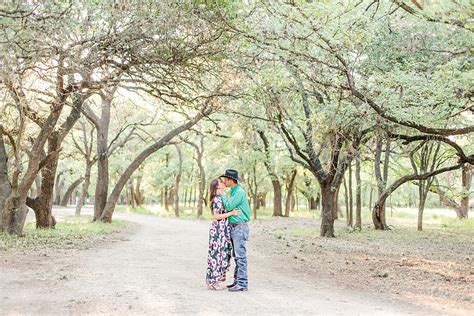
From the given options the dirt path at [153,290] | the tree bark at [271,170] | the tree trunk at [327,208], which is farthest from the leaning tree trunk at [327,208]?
the tree bark at [271,170]

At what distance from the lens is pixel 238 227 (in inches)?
308

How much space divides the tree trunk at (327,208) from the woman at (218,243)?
38.3 ft

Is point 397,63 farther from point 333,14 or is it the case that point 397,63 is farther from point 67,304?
point 67,304

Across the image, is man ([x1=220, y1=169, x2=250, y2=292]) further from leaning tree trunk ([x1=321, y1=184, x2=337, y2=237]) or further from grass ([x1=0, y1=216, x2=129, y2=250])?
leaning tree trunk ([x1=321, y1=184, x2=337, y2=237])

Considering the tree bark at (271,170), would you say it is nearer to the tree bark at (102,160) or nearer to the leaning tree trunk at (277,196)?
the leaning tree trunk at (277,196)

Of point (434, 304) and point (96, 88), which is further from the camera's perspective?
point (96, 88)

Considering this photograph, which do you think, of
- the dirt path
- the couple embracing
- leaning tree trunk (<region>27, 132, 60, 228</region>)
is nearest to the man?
the couple embracing

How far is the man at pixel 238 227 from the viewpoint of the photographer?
25.2ft

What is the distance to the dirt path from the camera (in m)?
6.34

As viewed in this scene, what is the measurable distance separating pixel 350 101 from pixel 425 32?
2.44m

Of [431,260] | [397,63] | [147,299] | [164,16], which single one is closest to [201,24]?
[164,16]

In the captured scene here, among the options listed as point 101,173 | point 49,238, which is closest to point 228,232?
point 49,238

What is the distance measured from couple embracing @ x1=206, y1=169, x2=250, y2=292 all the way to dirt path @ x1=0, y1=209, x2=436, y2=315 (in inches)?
10.6

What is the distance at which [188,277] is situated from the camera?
897 centimetres
